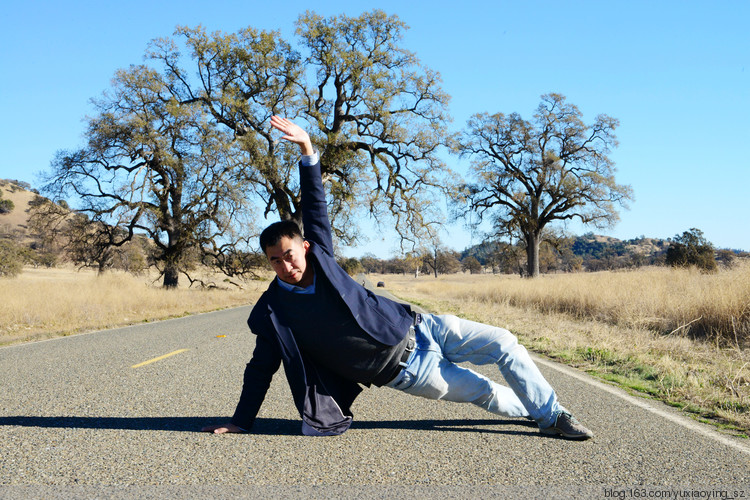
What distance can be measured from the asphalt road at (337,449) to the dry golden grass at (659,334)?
66 centimetres

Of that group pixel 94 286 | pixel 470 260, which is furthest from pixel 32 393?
pixel 470 260

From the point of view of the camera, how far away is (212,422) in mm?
4266

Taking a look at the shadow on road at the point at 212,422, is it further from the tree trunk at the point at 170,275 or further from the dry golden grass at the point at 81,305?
the tree trunk at the point at 170,275

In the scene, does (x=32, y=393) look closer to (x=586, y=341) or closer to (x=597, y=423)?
(x=597, y=423)

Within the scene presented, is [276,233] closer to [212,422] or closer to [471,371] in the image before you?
[471,371]

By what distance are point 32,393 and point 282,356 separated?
317cm

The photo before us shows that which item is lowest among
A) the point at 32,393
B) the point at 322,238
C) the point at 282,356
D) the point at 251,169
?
the point at 32,393

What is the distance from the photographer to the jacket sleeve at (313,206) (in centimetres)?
401

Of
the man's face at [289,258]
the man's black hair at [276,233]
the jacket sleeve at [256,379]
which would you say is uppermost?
the man's black hair at [276,233]

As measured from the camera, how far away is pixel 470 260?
392 ft

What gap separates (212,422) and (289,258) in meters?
1.65

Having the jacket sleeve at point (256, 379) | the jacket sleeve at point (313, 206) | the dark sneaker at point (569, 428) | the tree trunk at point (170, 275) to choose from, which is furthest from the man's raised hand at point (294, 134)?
the tree trunk at point (170, 275)

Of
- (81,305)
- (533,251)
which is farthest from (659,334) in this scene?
(533,251)

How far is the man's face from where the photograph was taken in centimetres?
348
